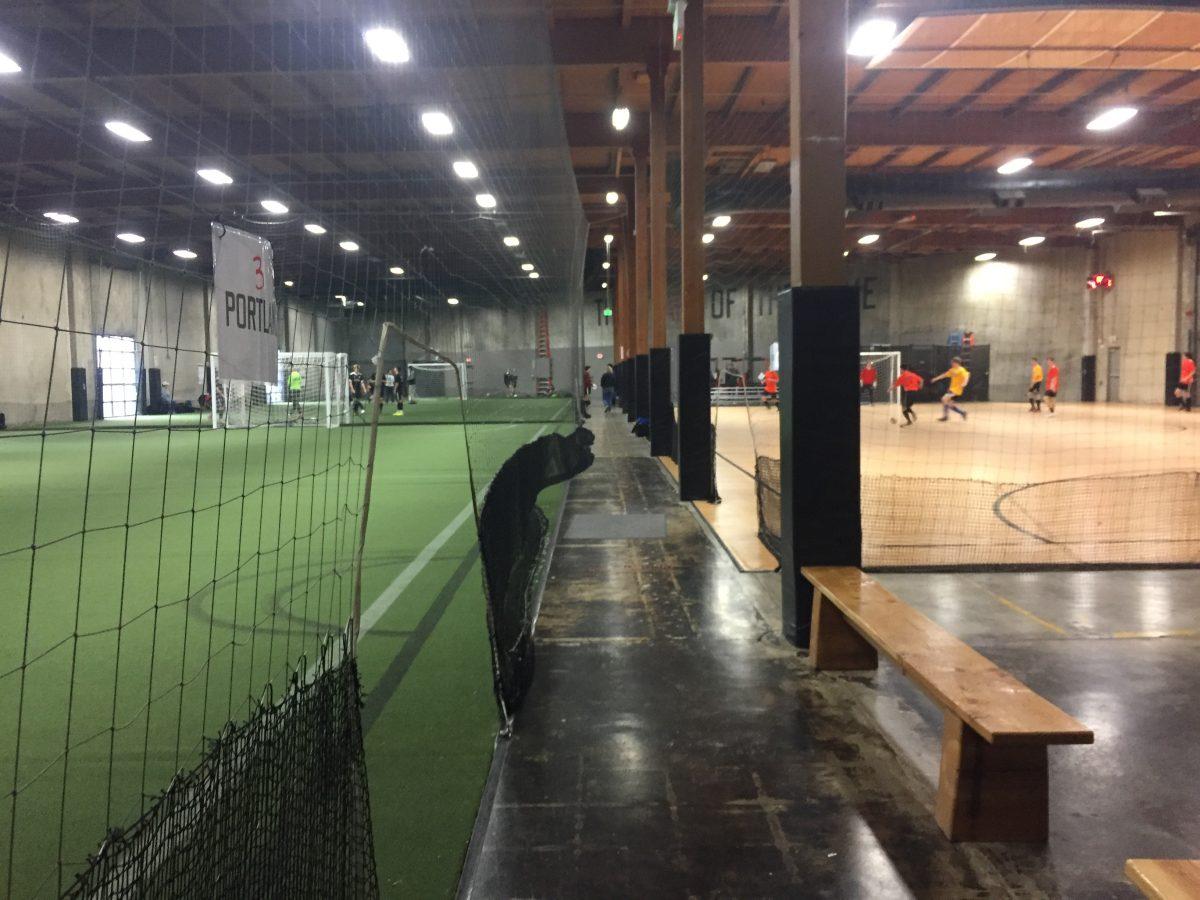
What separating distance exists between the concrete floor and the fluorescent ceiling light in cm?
1174

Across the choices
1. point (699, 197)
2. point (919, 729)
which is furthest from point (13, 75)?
point (919, 729)

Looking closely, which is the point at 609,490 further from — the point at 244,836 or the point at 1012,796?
the point at 244,836

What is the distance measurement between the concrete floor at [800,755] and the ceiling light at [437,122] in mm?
9269

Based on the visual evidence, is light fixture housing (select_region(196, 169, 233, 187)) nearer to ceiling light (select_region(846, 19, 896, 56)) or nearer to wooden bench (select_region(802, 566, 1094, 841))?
ceiling light (select_region(846, 19, 896, 56))

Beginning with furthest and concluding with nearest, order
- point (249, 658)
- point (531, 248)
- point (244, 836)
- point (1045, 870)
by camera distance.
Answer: point (531, 248)
point (249, 658)
point (1045, 870)
point (244, 836)

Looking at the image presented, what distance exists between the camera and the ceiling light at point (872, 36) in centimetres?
920

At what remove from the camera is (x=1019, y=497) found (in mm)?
8977

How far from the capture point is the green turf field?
2.83m

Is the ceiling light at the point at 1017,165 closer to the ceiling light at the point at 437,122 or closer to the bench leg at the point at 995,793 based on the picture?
the ceiling light at the point at 437,122

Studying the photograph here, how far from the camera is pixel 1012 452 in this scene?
13.5 meters

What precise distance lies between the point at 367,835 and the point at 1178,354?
29.6m

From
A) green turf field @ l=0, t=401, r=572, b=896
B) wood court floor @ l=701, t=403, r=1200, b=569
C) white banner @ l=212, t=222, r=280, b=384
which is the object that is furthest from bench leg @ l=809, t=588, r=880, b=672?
white banner @ l=212, t=222, r=280, b=384

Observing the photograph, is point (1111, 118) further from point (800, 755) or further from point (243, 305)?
point (243, 305)

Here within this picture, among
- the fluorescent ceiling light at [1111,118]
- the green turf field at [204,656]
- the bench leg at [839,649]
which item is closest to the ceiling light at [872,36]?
the fluorescent ceiling light at [1111,118]
